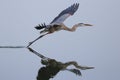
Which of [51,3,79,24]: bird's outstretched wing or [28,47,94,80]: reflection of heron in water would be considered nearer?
[28,47,94,80]: reflection of heron in water

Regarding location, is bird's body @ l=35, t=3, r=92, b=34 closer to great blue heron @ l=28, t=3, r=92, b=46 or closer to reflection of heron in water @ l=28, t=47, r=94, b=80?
great blue heron @ l=28, t=3, r=92, b=46

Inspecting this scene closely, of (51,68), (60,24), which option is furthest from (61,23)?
(51,68)

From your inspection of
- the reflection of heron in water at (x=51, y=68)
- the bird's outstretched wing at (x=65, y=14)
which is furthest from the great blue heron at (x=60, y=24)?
the reflection of heron in water at (x=51, y=68)

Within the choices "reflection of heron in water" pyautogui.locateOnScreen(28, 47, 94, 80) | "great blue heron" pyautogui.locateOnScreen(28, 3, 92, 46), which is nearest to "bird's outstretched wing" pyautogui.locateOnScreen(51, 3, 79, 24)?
"great blue heron" pyautogui.locateOnScreen(28, 3, 92, 46)

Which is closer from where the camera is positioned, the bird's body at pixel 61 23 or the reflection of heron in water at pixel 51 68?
the reflection of heron in water at pixel 51 68

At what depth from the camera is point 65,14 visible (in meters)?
1.66

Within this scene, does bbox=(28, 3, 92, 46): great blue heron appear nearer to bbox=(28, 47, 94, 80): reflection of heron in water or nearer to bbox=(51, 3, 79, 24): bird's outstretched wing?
A: bbox=(51, 3, 79, 24): bird's outstretched wing

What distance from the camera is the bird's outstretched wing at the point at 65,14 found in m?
1.60

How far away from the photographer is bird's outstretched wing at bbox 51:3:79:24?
5.26 ft

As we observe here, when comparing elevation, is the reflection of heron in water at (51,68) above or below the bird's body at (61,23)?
below

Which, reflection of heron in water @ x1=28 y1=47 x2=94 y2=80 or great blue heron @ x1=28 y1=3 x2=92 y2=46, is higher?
great blue heron @ x1=28 y1=3 x2=92 y2=46

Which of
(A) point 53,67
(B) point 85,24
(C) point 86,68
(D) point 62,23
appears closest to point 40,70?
(A) point 53,67

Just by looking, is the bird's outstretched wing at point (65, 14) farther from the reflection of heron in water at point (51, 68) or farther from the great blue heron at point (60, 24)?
the reflection of heron in water at point (51, 68)

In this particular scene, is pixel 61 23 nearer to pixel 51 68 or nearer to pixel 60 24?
pixel 60 24
